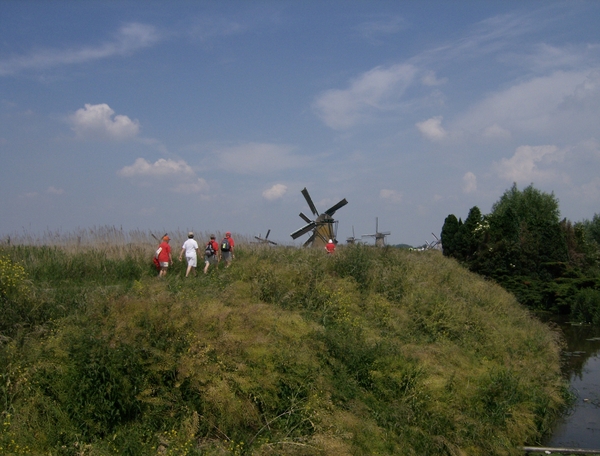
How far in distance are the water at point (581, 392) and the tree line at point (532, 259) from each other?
4589 millimetres

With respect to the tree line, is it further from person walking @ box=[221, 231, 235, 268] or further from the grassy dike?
person walking @ box=[221, 231, 235, 268]

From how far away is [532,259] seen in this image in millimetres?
33531

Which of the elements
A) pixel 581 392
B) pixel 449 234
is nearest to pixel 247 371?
pixel 581 392

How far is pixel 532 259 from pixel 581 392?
1873 centimetres

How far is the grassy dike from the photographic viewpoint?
877cm

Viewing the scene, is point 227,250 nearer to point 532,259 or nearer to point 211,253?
point 211,253

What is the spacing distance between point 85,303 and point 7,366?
2344 millimetres

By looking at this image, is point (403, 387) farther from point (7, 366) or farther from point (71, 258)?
point (71, 258)

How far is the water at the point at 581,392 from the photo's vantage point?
1238 cm

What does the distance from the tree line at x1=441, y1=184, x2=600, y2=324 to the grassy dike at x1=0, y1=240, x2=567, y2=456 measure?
Result: 52.8ft

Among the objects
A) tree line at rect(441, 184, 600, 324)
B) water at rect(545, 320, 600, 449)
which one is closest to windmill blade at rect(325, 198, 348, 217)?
tree line at rect(441, 184, 600, 324)

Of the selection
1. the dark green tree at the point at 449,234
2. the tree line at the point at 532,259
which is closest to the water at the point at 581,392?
the tree line at the point at 532,259

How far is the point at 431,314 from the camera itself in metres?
15.4

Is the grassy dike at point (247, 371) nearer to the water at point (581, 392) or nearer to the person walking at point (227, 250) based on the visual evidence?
the water at point (581, 392)
